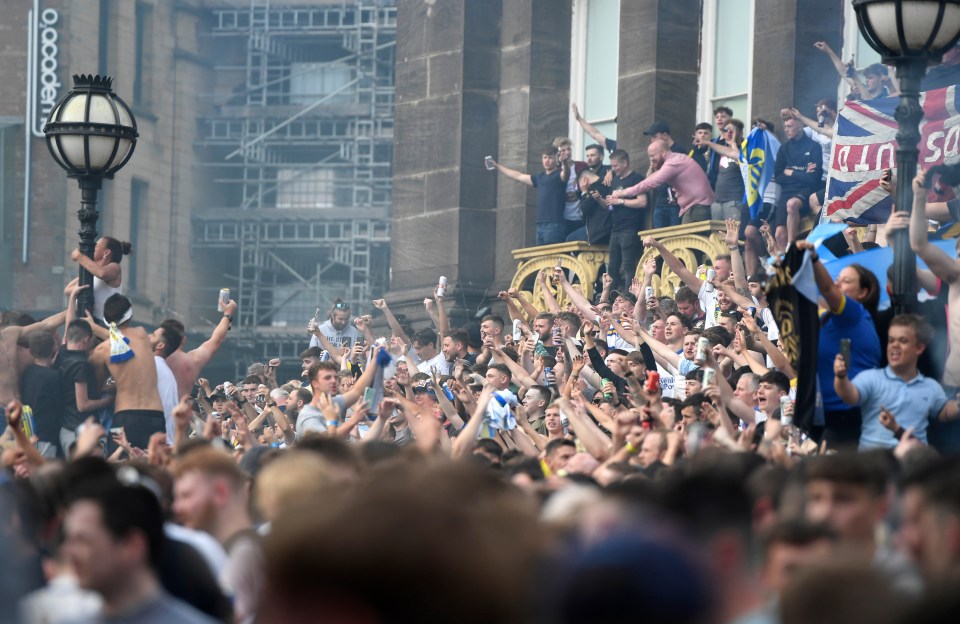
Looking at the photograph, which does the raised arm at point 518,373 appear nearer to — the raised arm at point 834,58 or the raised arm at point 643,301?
the raised arm at point 643,301

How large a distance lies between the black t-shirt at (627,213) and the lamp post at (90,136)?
6.77 metres

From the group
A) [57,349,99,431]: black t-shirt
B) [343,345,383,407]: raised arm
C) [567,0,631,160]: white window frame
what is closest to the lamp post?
[57,349,99,431]: black t-shirt

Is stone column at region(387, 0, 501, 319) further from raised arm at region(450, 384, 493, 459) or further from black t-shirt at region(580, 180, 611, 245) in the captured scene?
raised arm at region(450, 384, 493, 459)

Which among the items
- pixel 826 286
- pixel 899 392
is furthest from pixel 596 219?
pixel 899 392

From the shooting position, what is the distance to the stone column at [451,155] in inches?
904

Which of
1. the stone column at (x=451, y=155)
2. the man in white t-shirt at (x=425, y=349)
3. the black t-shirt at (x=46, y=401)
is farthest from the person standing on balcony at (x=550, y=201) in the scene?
the black t-shirt at (x=46, y=401)

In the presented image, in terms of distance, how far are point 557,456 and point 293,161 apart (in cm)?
4679

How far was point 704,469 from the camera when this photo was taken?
520 cm

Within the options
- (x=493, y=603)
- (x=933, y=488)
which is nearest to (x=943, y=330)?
(x=933, y=488)

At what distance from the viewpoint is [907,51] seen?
958 centimetres

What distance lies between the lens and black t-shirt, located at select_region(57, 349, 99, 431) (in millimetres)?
13875

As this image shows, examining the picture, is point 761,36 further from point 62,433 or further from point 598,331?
point 62,433

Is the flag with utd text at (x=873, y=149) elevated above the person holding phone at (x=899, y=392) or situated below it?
above

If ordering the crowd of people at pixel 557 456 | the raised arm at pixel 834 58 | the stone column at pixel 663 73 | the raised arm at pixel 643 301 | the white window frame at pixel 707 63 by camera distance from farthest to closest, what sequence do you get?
the white window frame at pixel 707 63 < the stone column at pixel 663 73 < the raised arm at pixel 834 58 < the raised arm at pixel 643 301 < the crowd of people at pixel 557 456
